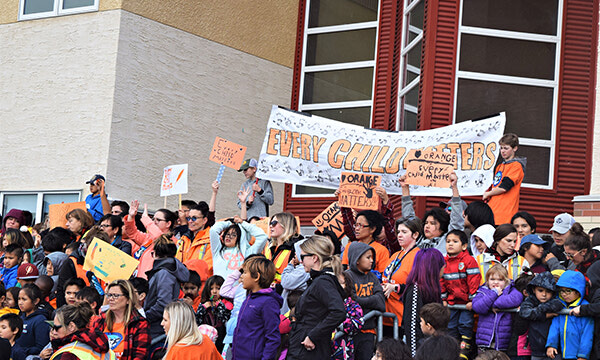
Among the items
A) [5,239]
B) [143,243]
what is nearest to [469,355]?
[143,243]

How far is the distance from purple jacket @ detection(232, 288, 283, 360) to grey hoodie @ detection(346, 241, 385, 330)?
88cm

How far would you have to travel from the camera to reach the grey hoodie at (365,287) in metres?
9.37

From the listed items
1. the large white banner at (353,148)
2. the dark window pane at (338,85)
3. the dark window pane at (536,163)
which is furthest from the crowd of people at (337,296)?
the dark window pane at (338,85)

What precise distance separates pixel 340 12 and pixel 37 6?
6681 mm

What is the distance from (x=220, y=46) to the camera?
796 inches

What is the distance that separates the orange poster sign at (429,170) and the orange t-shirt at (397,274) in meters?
1.93

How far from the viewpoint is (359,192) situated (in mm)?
11938

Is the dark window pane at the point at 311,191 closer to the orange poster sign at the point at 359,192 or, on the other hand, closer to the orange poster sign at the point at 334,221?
the orange poster sign at the point at 334,221

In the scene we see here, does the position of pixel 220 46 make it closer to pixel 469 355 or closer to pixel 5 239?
pixel 5 239

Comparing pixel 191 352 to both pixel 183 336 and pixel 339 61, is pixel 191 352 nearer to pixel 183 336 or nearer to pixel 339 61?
pixel 183 336

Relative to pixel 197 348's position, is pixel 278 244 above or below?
above

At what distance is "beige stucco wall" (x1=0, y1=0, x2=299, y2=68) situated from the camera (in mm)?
19109

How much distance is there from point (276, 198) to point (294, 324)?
1152 centimetres

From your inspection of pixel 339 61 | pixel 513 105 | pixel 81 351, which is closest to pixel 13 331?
pixel 81 351
